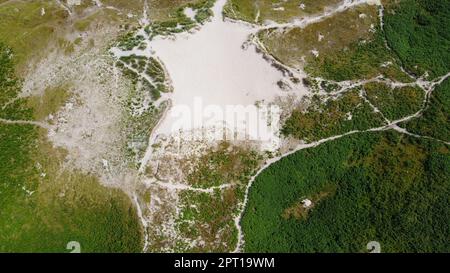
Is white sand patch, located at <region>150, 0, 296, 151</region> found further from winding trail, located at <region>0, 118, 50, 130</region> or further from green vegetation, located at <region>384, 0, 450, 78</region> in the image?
green vegetation, located at <region>384, 0, 450, 78</region>

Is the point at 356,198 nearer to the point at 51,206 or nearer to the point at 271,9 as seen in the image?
the point at 271,9

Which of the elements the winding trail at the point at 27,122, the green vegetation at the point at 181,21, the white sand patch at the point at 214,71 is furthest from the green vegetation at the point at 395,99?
the winding trail at the point at 27,122

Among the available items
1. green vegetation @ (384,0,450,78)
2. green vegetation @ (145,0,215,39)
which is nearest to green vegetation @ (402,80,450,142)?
green vegetation @ (384,0,450,78)

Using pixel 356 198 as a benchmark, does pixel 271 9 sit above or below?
above

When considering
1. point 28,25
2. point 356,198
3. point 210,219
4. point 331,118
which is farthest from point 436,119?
point 28,25

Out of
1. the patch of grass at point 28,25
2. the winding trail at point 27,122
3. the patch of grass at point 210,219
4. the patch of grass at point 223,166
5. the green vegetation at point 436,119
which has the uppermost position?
the patch of grass at point 28,25

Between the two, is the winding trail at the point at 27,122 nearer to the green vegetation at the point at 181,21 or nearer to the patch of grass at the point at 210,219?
the green vegetation at the point at 181,21

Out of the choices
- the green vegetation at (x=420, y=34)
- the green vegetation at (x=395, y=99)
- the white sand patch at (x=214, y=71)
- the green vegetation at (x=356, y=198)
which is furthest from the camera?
the green vegetation at (x=420, y=34)
